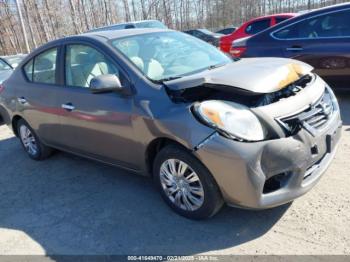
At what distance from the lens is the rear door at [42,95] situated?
4449mm

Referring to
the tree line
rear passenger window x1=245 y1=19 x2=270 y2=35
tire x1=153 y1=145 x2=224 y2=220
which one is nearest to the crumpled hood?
tire x1=153 y1=145 x2=224 y2=220

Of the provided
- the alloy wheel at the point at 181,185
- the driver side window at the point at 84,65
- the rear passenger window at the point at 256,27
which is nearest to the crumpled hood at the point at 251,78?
the alloy wheel at the point at 181,185

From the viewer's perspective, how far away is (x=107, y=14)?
3828 cm

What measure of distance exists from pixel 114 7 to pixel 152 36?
37.8m

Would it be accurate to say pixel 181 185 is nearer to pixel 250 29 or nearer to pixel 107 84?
pixel 107 84

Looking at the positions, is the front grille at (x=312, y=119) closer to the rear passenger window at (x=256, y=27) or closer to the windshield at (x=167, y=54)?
the windshield at (x=167, y=54)

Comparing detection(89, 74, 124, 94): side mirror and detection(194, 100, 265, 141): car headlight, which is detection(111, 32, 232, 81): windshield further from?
detection(194, 100, 265, 141): car headlight

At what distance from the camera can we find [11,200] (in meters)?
4.22

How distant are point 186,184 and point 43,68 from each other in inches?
105

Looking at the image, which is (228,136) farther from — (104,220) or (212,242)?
(104,220)

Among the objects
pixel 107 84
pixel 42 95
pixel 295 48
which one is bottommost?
pixel 295 48

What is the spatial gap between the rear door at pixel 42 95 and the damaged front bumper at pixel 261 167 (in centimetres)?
232

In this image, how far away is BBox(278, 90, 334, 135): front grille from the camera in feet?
9.45

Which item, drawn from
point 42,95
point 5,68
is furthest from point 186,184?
point 5,68
